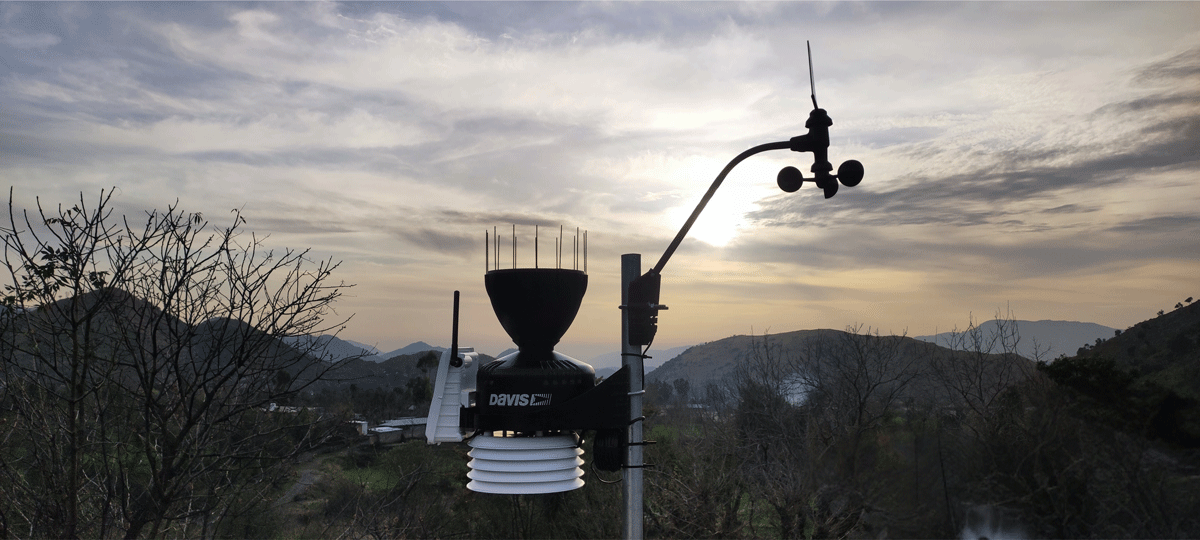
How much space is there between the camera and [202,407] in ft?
26.7

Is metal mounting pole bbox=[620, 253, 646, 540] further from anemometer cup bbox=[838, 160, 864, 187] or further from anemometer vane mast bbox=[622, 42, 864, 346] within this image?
anemometer cup bbox=[838, 160, 864, 187]

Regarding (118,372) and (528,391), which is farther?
(118,372)

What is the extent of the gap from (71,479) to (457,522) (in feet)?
60.7

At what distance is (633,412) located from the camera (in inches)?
144

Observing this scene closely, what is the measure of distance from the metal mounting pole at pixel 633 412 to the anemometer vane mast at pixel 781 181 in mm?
53

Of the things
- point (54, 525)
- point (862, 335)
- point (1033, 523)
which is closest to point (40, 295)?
point (54, 525)

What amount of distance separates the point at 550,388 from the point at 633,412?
0.48 m

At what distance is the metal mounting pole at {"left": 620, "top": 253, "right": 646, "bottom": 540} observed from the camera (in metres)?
3.67

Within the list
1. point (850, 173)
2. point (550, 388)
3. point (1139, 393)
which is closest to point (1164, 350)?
point (1139, 393)

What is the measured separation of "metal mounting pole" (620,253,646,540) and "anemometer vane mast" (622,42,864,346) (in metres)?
0.05

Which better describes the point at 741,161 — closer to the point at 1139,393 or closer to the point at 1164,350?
the point at 1139,393

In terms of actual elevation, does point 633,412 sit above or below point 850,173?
below

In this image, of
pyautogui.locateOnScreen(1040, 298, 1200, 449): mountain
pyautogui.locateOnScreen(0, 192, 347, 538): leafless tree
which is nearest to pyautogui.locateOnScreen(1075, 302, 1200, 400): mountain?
pyautogui.locateOnScreen(1040, 298, 1200, 449): mountain

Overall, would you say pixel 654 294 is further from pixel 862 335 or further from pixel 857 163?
pixel 862 335
